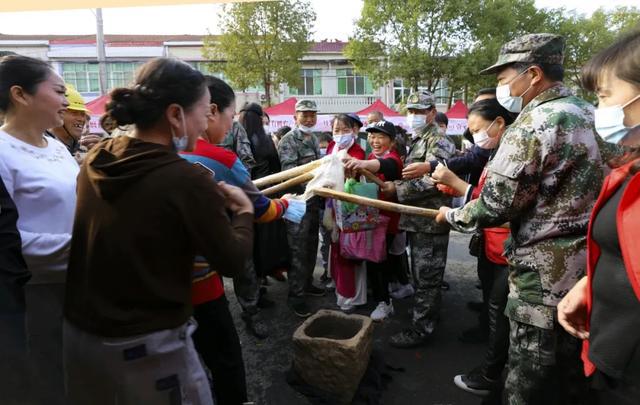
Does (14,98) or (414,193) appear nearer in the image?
(14,98)

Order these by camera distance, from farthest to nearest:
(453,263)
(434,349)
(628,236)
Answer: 1. (453,263)
2. (434,349)
3. (628,236)

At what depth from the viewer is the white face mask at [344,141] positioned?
426cm

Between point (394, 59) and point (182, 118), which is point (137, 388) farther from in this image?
point (394, 59)

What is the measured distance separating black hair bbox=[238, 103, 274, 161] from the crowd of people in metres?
1.45

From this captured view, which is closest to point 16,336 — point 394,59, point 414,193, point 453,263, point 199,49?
point 414,193

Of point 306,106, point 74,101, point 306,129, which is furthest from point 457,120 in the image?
point 74,101

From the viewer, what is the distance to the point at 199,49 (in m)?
28.6

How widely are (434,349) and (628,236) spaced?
2.36 metres

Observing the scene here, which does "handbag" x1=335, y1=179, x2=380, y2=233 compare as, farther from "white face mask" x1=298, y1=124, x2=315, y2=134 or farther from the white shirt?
the white shirt

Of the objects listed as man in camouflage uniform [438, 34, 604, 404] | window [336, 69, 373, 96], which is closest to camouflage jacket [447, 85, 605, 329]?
man in camouflage uniform [438, 34, 604, 404]

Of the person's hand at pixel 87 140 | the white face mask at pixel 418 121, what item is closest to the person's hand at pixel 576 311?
the white face mask at pixel 418 121

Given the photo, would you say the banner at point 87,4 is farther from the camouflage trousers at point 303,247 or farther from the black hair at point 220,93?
the camouflage trousers at point 303,247

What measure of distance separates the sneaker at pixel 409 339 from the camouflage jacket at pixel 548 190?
5.12ft

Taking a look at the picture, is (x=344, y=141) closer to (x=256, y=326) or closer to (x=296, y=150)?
(x=296, y=150)
